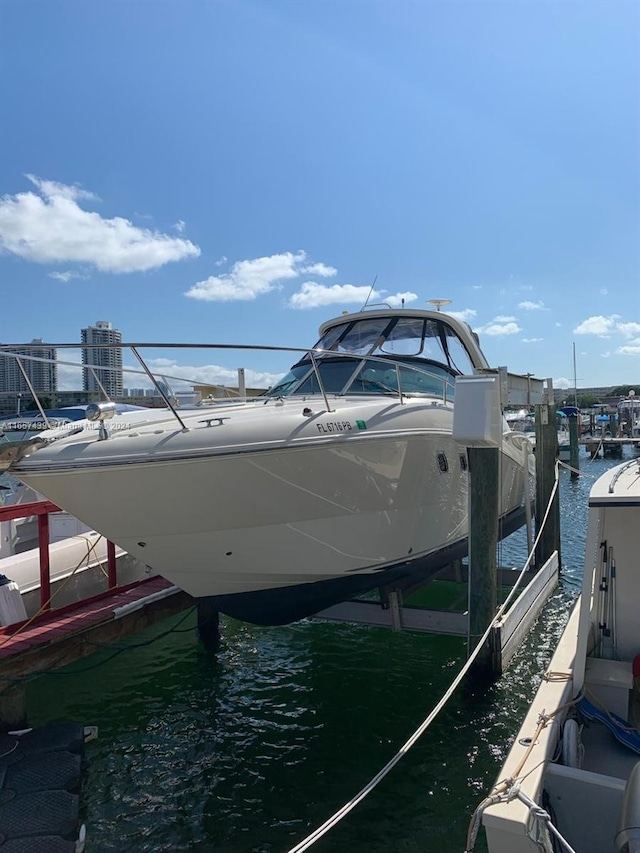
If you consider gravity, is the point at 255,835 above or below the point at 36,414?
below

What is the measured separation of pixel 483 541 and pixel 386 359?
2.12m

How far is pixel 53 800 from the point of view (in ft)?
13.9

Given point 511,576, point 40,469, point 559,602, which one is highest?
point 40,469

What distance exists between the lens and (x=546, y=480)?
10.4 metres

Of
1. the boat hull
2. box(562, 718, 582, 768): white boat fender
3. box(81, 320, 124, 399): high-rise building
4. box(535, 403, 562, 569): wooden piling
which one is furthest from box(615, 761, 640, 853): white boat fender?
box(535, 403, 562, 569): wooden piling

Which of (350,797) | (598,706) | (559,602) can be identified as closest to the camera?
(598,706)

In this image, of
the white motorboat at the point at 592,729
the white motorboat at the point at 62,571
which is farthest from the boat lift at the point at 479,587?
the white motorboat at the point at 62,571

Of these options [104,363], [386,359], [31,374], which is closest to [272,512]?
[104,363]

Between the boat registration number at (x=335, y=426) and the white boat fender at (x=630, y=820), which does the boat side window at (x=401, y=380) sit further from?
the white boat fender at (x=630, y=820)

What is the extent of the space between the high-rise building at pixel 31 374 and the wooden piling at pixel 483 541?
3777mm

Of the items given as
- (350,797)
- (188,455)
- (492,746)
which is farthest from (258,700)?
(188,455)

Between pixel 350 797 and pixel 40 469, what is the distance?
342 centimetres

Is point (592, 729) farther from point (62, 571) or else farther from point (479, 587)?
point (62, 571)

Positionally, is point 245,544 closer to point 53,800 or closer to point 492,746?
point 53,800
